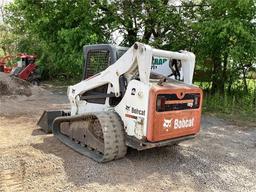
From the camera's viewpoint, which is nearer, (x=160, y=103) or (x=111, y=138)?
(x=160, y=103)

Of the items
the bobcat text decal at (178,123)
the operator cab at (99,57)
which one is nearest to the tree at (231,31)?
the operator cab at (99,57)

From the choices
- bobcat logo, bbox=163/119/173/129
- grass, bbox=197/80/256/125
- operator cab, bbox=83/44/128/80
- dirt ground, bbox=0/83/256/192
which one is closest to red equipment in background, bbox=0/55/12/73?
grass, bbox=197/80/256/125

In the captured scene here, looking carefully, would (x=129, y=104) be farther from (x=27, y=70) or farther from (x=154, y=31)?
(x=27, y=70)

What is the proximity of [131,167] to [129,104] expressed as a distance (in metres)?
0.83

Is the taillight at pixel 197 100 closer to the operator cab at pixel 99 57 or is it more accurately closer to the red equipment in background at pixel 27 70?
the operator cab at pixel 99 57

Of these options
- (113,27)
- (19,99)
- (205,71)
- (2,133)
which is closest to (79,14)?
(113,27)

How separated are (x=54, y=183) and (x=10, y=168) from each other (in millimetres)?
762

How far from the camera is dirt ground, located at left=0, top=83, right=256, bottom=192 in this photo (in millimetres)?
4242

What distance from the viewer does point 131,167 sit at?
4836 millimetres

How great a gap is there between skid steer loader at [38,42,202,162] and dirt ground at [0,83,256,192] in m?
0.31

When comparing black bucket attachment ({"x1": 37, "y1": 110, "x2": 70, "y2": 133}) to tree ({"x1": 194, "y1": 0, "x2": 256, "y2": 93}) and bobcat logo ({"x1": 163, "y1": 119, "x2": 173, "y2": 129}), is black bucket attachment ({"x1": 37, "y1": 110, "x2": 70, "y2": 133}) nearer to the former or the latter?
bobcat logo ({"x1": 163, "y1": 119, "x2": 173, "y2": 129})

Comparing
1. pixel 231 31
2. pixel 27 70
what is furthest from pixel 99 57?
pixel 27 70

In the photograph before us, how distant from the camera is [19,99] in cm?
1087

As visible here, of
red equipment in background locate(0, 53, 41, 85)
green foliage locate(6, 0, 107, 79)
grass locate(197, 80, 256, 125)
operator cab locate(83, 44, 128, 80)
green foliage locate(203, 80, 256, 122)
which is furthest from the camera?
red equipment in background locate(0, 53, 41, 85)
